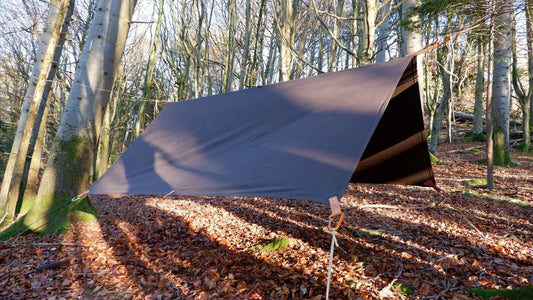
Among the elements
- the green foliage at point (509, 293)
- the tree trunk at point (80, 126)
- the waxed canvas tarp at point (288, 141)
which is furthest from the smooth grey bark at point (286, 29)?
the green foliage at point (509, 293)

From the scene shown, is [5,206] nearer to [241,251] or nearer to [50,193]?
[50,193]

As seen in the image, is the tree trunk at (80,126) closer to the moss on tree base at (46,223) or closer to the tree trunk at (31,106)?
the moss on tree base at (46,223)

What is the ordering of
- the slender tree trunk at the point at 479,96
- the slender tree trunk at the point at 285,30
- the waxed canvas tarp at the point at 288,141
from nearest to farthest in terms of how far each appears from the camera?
the waxed canvas tarp at the point at 288,141
the slender tree trunk at the point at 285,30
the slender tree trunk at the point at 479,96

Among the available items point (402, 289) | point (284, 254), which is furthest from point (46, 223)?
point (402, 289)

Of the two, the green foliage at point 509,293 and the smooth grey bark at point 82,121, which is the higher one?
the smooth grey bark at point 82,121

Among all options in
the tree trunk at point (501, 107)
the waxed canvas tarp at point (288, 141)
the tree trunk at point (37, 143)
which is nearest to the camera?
the waxed canvas tarp at point (288, 141)

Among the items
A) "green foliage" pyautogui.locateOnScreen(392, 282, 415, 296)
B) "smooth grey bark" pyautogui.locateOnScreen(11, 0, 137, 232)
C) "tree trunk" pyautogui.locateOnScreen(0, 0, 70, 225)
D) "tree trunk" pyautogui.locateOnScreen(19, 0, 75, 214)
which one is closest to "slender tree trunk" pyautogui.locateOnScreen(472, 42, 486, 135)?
"green foliage" pyautogui.locateOnScreen(392, 282, 415, 296)

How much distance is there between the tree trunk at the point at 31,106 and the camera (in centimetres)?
357

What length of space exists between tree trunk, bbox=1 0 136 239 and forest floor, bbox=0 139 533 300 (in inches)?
11.2

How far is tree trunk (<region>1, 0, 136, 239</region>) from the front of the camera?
328 cm

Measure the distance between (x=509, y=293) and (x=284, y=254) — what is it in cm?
162

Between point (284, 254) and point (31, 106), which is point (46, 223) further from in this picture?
point (284, 254)

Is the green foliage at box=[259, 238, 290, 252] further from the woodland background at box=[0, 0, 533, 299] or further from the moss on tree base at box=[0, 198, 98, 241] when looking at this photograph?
the moss on tree base at box=[0, 198, 98, 241]

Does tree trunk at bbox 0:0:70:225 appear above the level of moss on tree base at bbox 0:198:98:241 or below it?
above
